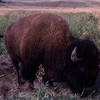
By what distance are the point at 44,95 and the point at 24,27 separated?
7.88 feet

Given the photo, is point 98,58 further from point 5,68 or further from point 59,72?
point 5,68

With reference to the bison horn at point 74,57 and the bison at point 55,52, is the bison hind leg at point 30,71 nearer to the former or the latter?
the bison at point 55,52

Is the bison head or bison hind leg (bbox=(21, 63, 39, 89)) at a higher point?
the bison head

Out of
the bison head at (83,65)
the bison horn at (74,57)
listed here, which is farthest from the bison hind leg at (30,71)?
the bison horn at (74,57)

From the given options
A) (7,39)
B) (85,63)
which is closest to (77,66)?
(85,63)

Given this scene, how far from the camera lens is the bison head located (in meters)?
5.26

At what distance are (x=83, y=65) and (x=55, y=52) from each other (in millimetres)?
730

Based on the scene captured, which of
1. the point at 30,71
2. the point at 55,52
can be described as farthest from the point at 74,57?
the point at 30,71

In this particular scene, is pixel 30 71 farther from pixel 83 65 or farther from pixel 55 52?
pixel 83 65

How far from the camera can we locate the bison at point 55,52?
5316 millimetres

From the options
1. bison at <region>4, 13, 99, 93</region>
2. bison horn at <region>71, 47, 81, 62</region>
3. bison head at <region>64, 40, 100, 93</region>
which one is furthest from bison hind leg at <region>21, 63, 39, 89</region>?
bison horn at <region>71, 47, 81, 62</region>

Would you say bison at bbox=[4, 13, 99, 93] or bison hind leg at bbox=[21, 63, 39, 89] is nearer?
bison at bbox=[4, 13, 99, 93]

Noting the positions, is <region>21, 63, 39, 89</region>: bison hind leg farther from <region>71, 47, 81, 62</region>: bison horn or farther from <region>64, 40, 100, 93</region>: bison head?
<region>71, 47, 81, 62</region>: bison horn

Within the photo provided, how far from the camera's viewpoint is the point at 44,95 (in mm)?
4238
